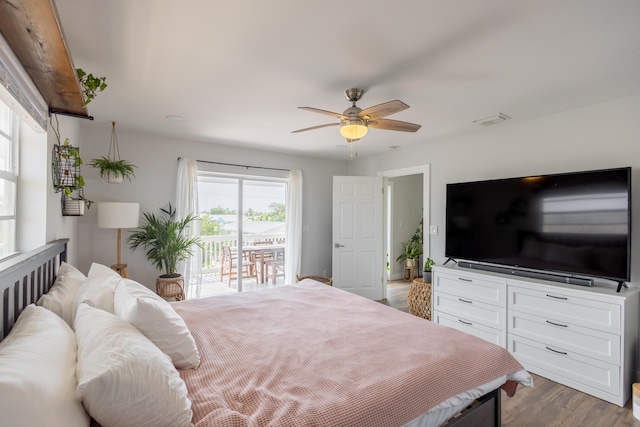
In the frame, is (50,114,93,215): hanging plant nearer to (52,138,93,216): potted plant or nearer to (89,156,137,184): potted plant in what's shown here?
(52,138,93,216): potted plant

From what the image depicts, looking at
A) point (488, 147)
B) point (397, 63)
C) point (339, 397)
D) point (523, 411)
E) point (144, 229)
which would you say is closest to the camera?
point (339, 397)

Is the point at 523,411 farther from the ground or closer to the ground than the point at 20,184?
closer to the ground

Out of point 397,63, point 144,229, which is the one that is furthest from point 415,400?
point 144,229

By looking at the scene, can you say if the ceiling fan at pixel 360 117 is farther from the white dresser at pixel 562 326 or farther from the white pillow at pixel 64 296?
the white dresser at pixel 562 326

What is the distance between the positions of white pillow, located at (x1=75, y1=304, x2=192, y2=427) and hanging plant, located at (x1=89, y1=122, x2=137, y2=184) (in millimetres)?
3005

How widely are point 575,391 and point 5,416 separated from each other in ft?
11.7

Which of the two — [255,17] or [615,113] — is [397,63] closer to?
[255,17]

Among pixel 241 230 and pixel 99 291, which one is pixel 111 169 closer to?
pixel 241 230

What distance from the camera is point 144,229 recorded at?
3.97 meters

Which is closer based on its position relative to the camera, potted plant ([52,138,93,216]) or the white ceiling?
the white ceiling

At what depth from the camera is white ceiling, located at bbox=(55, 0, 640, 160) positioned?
157cm

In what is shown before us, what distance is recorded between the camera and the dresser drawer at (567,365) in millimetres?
2391

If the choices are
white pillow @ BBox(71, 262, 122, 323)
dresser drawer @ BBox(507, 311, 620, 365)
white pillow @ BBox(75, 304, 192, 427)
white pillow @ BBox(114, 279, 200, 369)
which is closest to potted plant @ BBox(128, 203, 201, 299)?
white pillow @ BBox(71, 262, 122, 323)

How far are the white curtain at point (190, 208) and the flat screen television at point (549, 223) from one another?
3520mm
